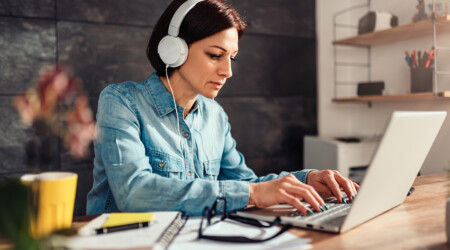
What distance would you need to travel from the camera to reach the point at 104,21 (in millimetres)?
2289

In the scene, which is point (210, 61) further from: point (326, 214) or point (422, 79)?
point (422, 79)

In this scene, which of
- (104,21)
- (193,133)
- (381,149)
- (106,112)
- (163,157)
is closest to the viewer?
(381,149)

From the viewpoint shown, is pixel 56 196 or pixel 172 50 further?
pixel 172 50

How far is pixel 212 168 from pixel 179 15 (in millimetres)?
496

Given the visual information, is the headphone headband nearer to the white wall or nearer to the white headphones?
the white headphones

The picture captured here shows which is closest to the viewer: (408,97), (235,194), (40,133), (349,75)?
(40,133)

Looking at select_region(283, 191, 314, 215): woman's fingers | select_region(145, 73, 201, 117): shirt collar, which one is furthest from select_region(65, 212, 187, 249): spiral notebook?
select_region(145, 73, 201, 117): shirt collar

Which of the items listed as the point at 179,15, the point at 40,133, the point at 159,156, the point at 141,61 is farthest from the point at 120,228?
the point at 141,61

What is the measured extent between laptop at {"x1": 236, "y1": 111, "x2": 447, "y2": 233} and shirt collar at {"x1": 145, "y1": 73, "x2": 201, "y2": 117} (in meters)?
0.47

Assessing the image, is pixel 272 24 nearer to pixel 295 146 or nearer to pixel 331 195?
pixel 295 146

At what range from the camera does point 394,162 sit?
720mm

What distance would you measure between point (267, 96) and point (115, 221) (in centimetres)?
219

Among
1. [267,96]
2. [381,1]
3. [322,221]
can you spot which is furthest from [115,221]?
[381,1]

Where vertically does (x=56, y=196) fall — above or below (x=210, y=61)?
below
